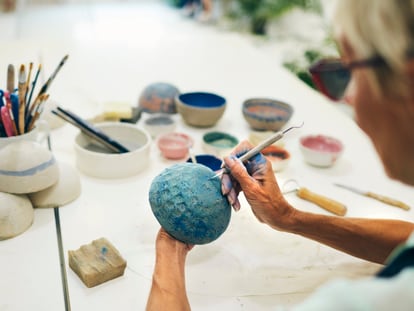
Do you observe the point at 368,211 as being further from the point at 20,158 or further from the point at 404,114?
the point at 20,158

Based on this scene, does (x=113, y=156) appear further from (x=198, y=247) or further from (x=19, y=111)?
(x=198, y=247)

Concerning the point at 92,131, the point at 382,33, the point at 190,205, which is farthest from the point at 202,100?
the point at 382,33

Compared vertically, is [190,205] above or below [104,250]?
above

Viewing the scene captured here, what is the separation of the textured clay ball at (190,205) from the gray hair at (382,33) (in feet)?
1.83

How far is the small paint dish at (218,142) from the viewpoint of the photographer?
1.83 m

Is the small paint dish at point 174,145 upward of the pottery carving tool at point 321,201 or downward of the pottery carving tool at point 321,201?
upward

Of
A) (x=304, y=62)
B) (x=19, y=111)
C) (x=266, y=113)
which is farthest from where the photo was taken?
(x=304, y=62)

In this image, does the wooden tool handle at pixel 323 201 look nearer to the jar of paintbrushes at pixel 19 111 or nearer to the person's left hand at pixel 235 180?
the person's left hand at pixel 235 180

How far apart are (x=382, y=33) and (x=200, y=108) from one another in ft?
4.33

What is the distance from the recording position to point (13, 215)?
1.33 metres

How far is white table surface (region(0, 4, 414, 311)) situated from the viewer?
121 cm

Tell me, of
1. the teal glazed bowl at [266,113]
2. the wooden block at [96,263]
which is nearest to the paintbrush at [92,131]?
the wooden block at [96,263]

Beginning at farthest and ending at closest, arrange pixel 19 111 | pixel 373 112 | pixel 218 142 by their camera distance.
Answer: pixel 218 142 → pixel 19 111 → pixel 373 112

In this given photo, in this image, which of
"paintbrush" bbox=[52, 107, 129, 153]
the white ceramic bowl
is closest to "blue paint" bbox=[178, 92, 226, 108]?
the white ceramic bowl
